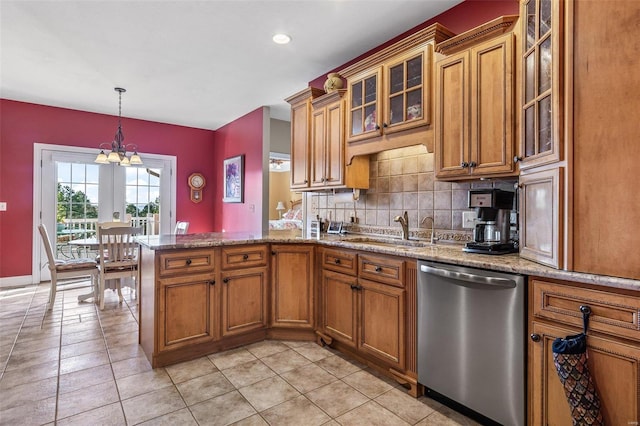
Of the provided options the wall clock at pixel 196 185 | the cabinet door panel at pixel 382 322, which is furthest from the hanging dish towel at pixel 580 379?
the wall clock at pixel 196 185

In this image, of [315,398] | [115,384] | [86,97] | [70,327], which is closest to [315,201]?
[315,398]

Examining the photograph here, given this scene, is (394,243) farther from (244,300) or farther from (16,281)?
(16,281)

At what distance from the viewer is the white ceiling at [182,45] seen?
262 centimetres

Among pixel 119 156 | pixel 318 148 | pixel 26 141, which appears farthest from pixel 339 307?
pixel 26 141

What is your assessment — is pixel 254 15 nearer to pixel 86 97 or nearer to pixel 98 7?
pixel 98 7

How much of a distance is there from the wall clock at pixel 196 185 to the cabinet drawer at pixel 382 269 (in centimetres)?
489

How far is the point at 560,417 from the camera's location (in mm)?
1466

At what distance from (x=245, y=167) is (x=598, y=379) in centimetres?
510

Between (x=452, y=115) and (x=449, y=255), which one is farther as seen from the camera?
(x=452, y=115)

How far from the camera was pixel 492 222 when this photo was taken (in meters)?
2.14

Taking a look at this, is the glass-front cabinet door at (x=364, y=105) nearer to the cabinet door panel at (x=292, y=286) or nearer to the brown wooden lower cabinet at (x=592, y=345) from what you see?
the cabinet door panel at (x=292, y=286)

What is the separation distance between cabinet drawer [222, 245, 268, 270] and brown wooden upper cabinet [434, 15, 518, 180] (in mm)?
1568

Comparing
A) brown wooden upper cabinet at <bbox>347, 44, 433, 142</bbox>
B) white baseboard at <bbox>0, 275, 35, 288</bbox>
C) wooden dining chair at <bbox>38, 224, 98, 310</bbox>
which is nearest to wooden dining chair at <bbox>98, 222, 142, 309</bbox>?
wooden dining chair at <bbox>38, 224, 98, 310</bbox>

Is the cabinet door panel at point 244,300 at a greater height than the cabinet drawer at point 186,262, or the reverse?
the cabinet drawer at point 186,262
